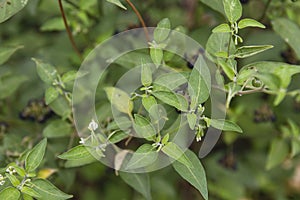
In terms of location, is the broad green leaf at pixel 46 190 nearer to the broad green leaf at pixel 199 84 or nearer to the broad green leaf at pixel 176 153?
the broad green leaf at pixel 176 153

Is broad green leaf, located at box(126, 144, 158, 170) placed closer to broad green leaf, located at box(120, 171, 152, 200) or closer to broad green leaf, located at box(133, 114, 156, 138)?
broad green leaf, located at box(133, 114, 156, 138)

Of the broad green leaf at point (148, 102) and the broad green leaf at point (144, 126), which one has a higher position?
the broad green leaf at point (148, 102)

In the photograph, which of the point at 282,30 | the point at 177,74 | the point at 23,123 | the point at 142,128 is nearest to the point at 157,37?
the point at 177,74

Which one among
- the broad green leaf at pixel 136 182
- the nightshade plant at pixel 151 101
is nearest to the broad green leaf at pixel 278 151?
the nightshade plant at pixel 151 101

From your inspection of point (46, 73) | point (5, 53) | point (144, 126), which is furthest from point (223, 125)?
point (5, 53)

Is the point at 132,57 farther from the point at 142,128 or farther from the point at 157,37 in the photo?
the point at 142,128

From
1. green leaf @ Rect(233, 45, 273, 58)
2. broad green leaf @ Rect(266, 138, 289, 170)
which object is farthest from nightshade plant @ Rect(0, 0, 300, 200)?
broad green leaf @ Rect(266, 138, 289, 170)
